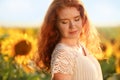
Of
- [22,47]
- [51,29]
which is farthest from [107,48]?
[51,29]

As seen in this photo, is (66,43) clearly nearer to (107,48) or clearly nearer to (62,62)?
(62,62)

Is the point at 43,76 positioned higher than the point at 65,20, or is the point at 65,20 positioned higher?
the point at 65,20

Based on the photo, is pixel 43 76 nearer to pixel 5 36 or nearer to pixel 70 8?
pixel 5 36

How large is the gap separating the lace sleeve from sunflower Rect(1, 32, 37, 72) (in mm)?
636

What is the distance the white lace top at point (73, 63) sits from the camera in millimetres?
1260

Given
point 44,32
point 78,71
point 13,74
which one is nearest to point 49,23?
point 44,32

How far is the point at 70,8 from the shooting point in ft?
4.27

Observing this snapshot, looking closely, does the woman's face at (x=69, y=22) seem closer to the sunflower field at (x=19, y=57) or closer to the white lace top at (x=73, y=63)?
the white lace top at (x=73, y=63)

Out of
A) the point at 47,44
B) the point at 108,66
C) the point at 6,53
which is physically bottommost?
the point at 108,66

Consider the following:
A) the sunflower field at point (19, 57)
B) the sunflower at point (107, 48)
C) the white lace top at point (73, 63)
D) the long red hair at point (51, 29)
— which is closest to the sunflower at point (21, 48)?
the sunflower field at point (19, 57)

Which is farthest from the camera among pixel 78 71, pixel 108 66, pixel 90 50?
pixel 108 66

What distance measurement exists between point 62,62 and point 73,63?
0.12 ft

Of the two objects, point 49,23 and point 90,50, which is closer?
point 49,23

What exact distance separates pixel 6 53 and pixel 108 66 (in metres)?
0.48
